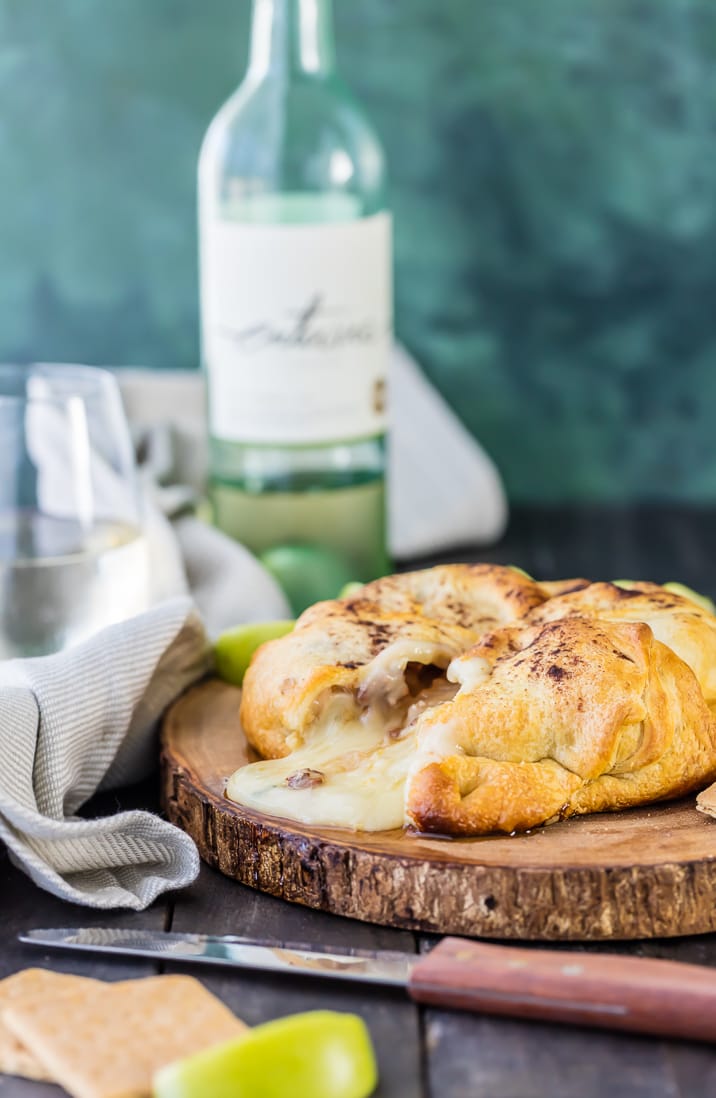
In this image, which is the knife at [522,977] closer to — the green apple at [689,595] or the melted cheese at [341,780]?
the melted cheese at [341,780]

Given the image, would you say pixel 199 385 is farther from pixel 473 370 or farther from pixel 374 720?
pixel 374 720

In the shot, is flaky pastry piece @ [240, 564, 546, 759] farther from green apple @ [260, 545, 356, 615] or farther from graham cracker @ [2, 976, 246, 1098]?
green apple @ [260, 545, 356, 615]

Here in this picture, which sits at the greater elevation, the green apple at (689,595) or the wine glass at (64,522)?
the wine glass at (64,522)

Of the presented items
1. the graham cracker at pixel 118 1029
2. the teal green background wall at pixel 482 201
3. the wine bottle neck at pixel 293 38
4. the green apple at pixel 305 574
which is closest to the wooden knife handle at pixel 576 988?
the graham cracker at pixel 118 1029

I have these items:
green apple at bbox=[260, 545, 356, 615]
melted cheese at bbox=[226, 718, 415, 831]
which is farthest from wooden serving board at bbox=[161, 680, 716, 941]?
green apple at bbox=[260, 545, 356, 615]

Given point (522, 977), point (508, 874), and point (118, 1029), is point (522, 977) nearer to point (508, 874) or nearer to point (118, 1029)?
point (508, 874)
